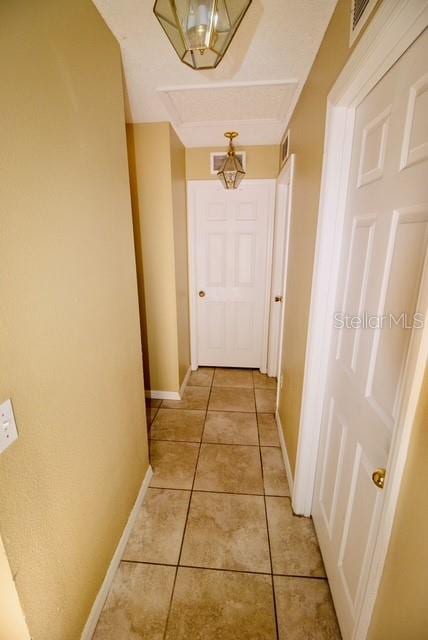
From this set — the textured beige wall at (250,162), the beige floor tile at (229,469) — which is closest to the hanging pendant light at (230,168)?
the textured beige wall at (250,162)

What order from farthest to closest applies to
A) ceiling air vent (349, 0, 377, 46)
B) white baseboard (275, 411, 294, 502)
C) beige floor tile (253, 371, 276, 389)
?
beige floor tile (253, 371, 276, 389) → white baseboard (275, 411, 294, 502) → ceiling air vent (349, 0, 377, 46)

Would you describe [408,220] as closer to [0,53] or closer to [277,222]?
[0,53]

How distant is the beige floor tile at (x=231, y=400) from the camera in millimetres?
2561

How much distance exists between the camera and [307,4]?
3.47ft

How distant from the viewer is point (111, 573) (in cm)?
124

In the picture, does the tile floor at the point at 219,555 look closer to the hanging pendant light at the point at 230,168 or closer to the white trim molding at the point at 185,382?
the white trim molding at the point at 185,382

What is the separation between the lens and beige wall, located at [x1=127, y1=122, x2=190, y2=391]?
2156mm

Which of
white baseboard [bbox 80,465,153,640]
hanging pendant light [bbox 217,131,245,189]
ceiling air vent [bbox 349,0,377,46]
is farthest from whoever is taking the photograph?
hanging pendant light [bbox 217,131,245,189]

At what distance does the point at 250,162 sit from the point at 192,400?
7.87ft

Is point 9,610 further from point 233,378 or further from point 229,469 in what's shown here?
point 233,378

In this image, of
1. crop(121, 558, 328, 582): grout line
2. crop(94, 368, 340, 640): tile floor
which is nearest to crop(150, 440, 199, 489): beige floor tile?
crop(94, 368, 340, 640): tile floor

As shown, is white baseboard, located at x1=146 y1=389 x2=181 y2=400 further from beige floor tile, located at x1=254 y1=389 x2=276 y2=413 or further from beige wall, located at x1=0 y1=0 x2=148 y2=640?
beige wall, located at x1=0 y1=0 x2=148 y2=640

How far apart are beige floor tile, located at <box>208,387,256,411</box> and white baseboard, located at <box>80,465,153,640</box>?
3.36ft

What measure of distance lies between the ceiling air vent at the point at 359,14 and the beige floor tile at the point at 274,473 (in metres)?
2.17
